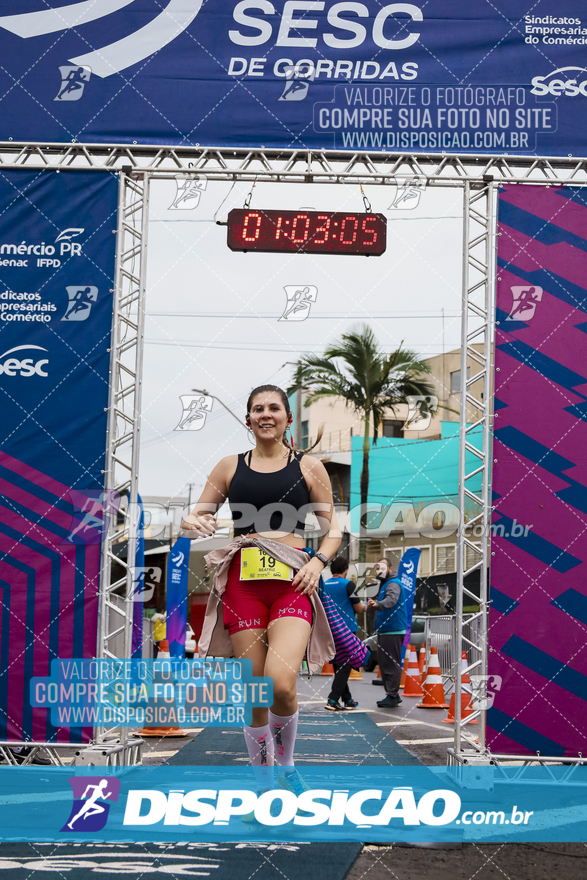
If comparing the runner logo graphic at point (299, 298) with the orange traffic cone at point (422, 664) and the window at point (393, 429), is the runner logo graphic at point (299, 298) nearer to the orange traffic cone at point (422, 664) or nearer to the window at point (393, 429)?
the orange traffic cone at point (422, 664)

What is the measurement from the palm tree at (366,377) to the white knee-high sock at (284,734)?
17.5 metres

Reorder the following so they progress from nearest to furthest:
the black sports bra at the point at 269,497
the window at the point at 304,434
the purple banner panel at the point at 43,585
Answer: the black sports bra at the point at 269,497 < the purple banner panel at the point at 43,585 < the window at the point at 304,434

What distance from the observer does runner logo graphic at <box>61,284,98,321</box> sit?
6.18 m

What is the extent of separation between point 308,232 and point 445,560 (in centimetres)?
1845

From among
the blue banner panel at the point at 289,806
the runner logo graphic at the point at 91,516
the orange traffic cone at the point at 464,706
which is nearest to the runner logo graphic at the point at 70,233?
the runner logo graphic at the point at 91,516

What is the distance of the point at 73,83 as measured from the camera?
6.28 metres

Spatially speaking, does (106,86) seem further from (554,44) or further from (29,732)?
(29,732)

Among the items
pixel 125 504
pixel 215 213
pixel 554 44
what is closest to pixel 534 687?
pixel 125 504

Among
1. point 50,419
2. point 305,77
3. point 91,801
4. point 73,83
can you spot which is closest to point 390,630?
point 50,419

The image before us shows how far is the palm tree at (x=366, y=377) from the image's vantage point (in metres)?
21.7

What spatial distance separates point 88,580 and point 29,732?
3.47 ft

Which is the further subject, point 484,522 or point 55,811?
point 484,522

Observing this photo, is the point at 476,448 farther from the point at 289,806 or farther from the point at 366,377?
the point at 366,377

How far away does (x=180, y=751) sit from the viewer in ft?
22.8
